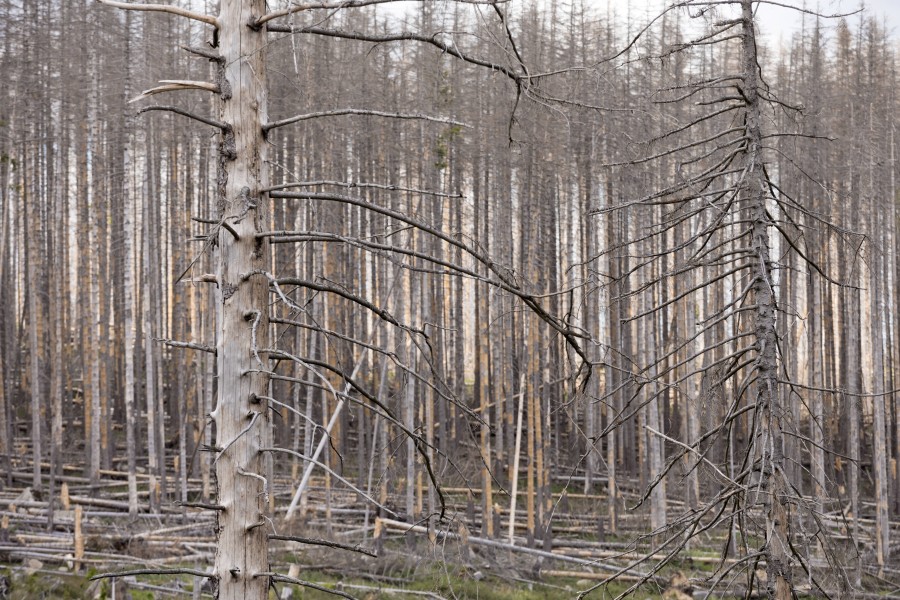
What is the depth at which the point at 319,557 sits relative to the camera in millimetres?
13539

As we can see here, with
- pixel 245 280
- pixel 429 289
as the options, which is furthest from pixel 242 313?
pixel 429 289

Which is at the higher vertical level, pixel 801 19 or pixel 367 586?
pixel 801 19

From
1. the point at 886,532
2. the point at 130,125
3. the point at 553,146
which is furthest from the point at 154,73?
the point at 886,532

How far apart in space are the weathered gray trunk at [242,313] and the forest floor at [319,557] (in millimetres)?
7061

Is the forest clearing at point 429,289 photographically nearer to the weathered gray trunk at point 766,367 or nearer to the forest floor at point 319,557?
the forest floor at point 319,557

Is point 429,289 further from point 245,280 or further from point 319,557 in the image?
point 245,280

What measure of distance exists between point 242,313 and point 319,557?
34.3ft

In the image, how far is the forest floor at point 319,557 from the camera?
11.4 m

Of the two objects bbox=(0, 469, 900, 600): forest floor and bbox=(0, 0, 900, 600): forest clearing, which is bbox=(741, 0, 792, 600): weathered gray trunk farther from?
bbox=(0, 469, 900, 600): forest floor

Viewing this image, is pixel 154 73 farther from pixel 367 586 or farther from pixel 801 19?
pixel 801 19

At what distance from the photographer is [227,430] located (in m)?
3.94

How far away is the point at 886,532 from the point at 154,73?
16.5 m

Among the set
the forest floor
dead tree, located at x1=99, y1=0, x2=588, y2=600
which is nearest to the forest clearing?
the forest floor

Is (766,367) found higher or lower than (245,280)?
lower
